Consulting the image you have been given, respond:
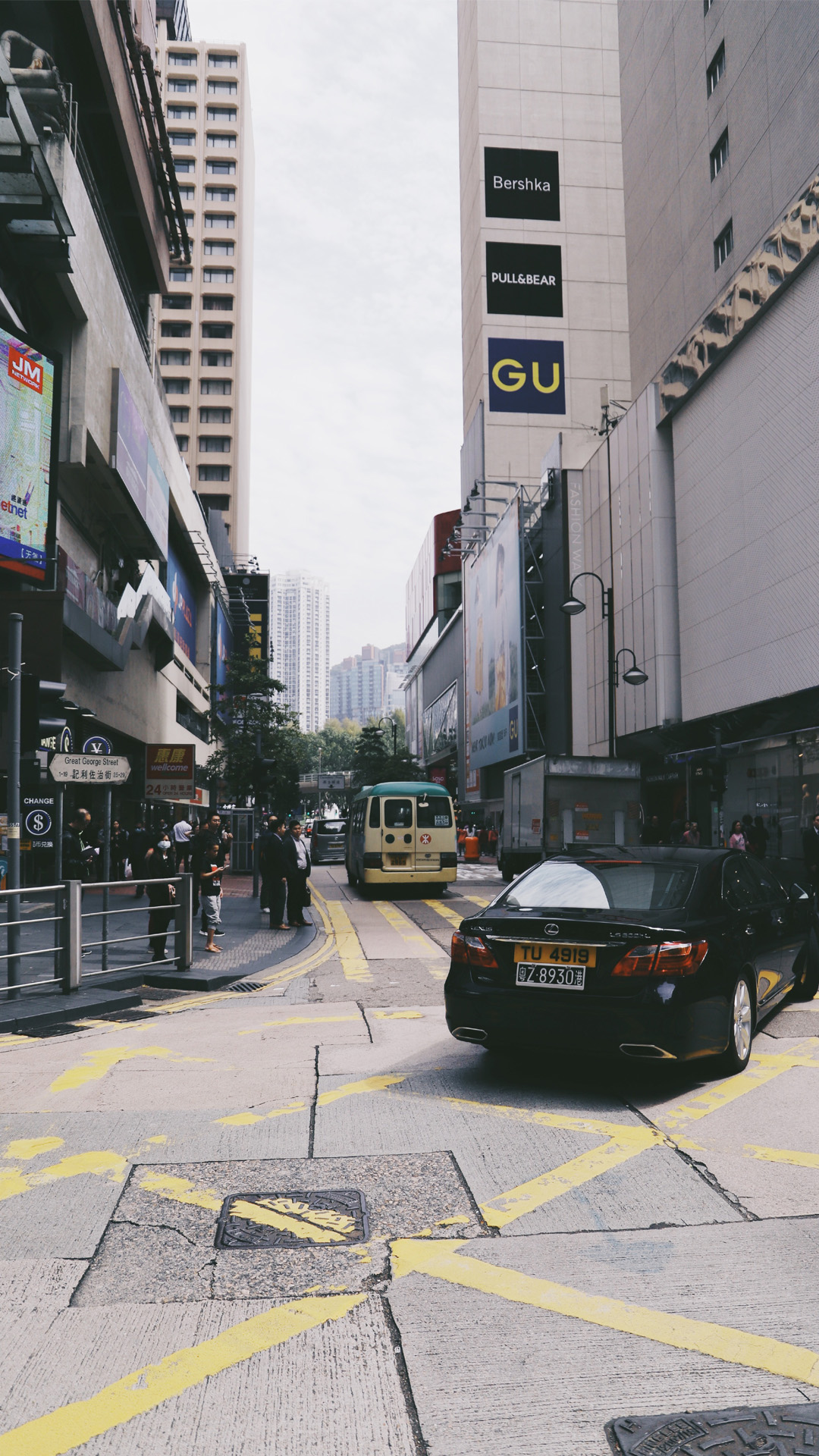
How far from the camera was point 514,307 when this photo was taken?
224 feet

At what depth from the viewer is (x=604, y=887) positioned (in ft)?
21.7

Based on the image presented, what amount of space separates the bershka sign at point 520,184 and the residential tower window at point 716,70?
132ft

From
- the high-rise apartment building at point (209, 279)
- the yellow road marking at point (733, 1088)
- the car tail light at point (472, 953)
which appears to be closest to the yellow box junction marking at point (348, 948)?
the car tail light at point (472, 953)

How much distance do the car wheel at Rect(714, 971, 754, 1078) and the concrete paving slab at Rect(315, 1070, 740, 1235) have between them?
0.91 m

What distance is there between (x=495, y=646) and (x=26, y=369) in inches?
1471

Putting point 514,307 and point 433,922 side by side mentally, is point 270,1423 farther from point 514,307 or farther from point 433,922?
point 514,307

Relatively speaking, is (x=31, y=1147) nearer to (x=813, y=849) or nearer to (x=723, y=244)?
(x=813, y=849)

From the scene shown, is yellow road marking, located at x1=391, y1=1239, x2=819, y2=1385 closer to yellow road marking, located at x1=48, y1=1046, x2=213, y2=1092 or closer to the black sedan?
the black sedan

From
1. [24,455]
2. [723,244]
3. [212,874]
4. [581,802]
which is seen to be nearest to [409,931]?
[212,874]

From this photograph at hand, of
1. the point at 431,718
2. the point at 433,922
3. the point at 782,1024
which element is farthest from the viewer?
the point at 431,718

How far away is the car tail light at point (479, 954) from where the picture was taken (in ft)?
20.5

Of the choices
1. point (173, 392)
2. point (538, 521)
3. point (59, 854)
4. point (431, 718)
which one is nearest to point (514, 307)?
point (538, 521)

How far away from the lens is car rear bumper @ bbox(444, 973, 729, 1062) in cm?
567

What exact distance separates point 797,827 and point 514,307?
171ft
